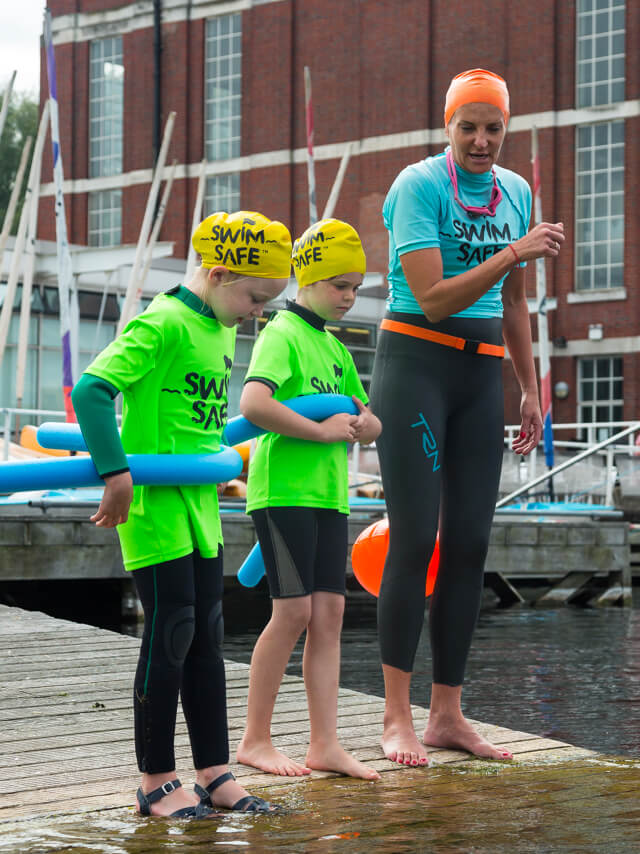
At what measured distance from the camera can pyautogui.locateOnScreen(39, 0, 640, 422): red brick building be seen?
28078 mm

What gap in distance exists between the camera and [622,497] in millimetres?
17469

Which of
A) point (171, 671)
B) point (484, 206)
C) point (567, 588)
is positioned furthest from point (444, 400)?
point (567, 588)

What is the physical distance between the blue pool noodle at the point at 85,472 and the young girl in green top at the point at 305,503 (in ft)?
1.50

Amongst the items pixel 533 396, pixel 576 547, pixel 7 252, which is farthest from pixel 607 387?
pixel 533 396

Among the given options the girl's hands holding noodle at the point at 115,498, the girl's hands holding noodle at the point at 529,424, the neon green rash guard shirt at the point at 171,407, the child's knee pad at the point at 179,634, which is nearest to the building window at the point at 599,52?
the girl's hands holding noodle at the point at 529,424

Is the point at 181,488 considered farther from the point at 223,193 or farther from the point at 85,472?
the point at 223,193

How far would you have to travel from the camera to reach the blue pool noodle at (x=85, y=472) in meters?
3.12

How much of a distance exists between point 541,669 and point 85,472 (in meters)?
4.91

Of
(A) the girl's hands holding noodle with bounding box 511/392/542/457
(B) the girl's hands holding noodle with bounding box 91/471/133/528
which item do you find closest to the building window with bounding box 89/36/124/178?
(A) the girl's hands holding noodle with bounding box 511/392/542/457

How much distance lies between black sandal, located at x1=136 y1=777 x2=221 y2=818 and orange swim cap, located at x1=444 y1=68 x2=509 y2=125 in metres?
2.06

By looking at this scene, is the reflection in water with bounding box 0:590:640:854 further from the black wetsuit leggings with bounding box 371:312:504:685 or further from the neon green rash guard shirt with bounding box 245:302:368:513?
the neon green rash guard shirt with bounding box 245:302:368:513

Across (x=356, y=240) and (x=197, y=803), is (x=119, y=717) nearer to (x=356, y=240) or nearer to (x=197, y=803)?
(x=197, y=803)

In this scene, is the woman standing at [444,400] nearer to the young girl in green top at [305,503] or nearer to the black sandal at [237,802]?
the young girl in green top at [305,503]

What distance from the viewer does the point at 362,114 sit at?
3117cm
